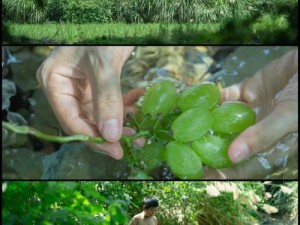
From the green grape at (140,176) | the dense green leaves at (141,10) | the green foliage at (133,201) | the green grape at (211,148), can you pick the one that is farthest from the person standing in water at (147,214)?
the dense green leaves at (141,10)

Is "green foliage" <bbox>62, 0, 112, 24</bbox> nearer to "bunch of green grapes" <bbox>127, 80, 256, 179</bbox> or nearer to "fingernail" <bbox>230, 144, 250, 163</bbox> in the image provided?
"bunch of green grapes" <bbox>127, 80, 256, 179</bbox>

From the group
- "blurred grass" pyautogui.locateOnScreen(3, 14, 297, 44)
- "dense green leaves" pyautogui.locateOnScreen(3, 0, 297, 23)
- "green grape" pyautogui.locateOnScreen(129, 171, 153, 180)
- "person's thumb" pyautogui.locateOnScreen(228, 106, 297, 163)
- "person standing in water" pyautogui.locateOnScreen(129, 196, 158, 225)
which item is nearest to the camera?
"person's thumb" pyautogui.locateOnScreen(228, 106, 297, 163)

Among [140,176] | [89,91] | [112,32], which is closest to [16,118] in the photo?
[89,91]

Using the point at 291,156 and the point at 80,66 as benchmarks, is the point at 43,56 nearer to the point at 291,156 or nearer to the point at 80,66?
the point at 80,66

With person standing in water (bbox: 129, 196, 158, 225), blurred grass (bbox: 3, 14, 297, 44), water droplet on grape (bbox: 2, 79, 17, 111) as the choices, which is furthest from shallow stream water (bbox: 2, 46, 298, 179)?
blurred grass (bbox: 3, 14, 297, 44)

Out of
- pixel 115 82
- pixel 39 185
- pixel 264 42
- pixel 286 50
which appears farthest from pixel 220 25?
pixel 39 185

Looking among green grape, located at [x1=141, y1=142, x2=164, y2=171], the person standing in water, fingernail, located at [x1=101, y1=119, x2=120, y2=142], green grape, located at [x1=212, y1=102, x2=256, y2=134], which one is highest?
green grape, located at [x1=212, y1=102, x2=256, y2=134]
